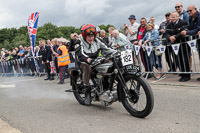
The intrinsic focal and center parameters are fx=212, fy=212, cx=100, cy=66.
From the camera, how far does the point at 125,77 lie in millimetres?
4012

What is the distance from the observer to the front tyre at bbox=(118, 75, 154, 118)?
3.60 metres

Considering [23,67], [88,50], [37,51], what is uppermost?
[37,51]

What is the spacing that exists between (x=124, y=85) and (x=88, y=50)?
3.83ft

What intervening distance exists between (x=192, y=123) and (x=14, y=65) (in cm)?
1534

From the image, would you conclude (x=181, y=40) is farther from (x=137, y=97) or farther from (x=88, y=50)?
(x=137, y=97)

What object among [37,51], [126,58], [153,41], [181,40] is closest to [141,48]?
[153,41]

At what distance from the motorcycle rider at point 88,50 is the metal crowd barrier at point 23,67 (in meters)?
9.21

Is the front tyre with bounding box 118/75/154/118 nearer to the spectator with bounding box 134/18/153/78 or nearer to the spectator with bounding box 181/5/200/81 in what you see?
the spectator with bounding box 181/5/200/81

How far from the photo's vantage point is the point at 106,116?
4.18 metres

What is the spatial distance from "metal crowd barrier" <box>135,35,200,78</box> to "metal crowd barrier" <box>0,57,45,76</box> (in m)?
7.50

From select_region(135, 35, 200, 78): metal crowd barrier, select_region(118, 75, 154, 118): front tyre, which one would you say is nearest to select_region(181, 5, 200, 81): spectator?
select_region(135, 35, 200, 78): metal crowd barrier

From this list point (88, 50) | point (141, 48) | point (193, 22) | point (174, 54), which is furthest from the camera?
point (141, 48)

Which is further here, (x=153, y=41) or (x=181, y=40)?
(x=153, y=41)

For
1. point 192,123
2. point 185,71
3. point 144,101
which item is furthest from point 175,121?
point 185,71
